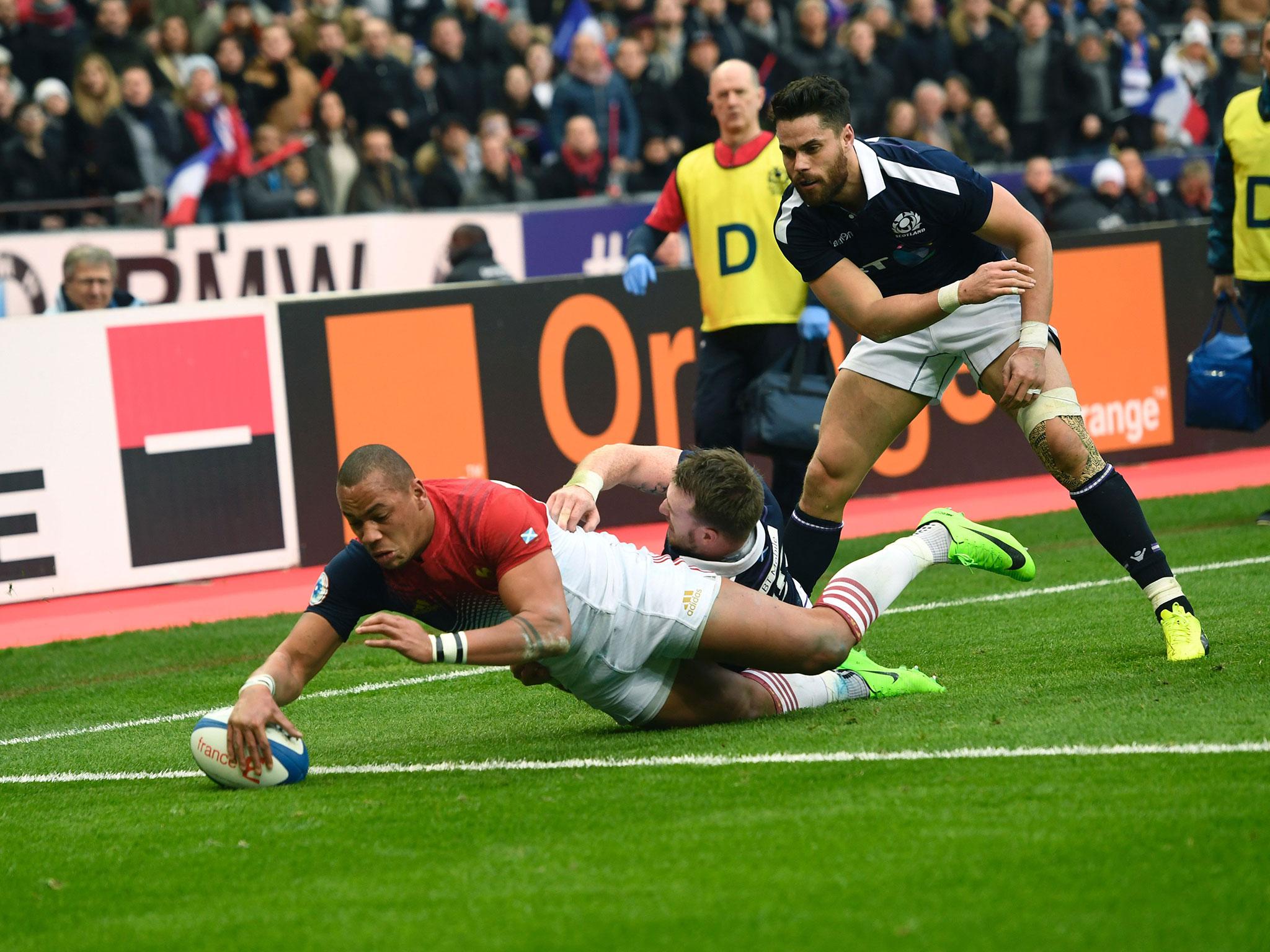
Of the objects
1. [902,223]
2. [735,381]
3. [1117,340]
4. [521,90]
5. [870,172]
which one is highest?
[521,90]

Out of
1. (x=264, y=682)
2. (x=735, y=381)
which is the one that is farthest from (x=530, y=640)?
(x=735, y=381)

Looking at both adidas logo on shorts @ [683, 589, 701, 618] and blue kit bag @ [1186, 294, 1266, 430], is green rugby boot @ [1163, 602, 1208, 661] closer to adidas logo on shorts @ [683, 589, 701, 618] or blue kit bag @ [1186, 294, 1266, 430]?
adidas logo on shorts @ [683, 589, 701, 618]

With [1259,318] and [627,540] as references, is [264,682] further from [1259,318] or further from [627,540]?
[627,540]

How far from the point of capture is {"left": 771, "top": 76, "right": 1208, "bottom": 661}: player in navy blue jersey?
6293 mm

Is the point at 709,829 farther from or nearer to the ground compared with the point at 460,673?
farther from the ground

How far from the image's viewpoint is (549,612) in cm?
523

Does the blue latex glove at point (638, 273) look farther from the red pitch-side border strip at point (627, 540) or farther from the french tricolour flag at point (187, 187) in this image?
the french tricolour flag at point (187, 187)

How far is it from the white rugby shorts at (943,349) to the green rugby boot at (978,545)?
49 cm

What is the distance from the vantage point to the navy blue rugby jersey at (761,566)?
6.09m

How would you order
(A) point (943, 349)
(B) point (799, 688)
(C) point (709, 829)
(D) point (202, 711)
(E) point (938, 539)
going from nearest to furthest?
(C) point (709, 829) < (B) point (799, 688) < (E) point (938, 539) < (A) point (943, 349) < (D) point (202, 711)

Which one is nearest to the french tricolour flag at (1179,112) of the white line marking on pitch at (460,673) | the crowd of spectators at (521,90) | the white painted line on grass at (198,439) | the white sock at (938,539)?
the crowd of spectators at (521,90)

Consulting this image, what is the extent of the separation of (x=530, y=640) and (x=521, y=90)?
12741mm

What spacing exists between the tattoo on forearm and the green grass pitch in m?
0.37

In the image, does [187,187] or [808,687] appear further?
[187,187]
